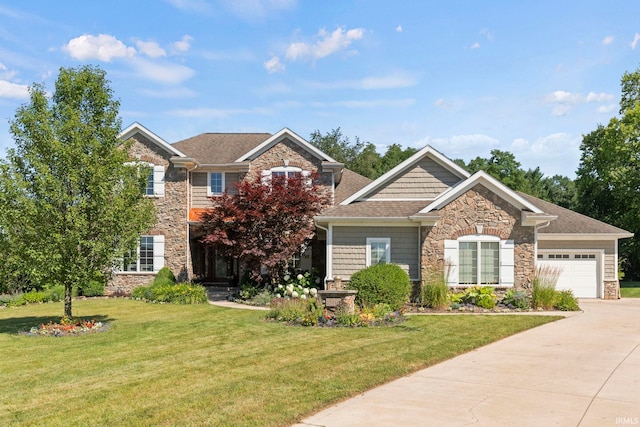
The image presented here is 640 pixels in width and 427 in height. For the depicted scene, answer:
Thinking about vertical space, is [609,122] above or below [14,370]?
above

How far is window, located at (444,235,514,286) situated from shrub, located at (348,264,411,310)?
7.50ft

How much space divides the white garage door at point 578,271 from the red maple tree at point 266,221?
1024cm

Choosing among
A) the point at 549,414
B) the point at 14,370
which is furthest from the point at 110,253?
the point at 549,414

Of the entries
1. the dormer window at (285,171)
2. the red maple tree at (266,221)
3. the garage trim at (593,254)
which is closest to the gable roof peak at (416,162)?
the red maple tree at (266,221)

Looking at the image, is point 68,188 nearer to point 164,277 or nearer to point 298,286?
point 298,286

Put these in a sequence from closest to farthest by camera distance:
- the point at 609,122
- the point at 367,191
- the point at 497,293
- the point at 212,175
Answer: the point at 497,293, the point at 367,191, the point at 212,175, the point at 609,122

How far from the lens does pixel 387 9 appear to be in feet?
45.5

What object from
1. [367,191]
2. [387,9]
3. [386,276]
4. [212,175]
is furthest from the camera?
[212,175]

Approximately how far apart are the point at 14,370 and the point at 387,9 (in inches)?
463

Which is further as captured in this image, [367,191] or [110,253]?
[367,191]

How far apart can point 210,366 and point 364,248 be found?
10648 millimetres

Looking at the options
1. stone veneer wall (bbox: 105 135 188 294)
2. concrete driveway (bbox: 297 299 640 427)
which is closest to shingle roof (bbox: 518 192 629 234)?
concrete driveway (bbox: 297 299 640 427)

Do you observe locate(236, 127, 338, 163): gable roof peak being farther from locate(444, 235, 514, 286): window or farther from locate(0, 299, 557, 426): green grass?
locate(0, 299, 557, 426): green grass

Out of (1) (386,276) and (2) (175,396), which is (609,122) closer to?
(1) (386,276)
